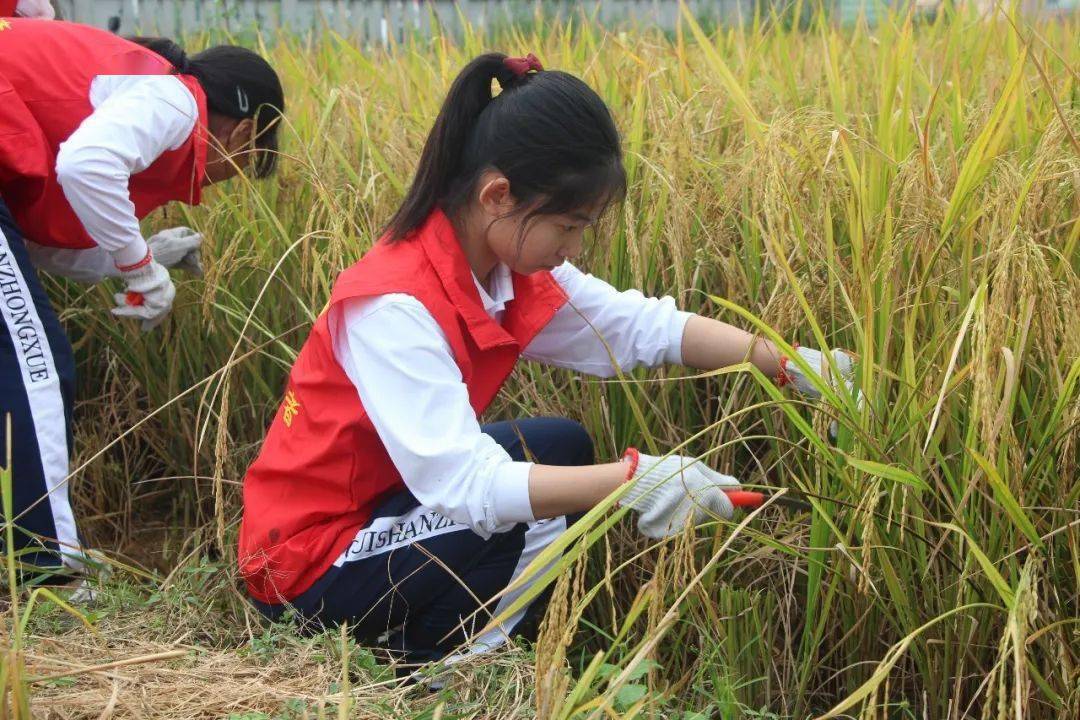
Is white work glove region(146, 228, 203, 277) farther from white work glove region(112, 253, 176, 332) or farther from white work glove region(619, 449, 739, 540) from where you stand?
white work glove region(619, 449, 739, 540)

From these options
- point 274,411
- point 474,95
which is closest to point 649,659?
point 474,95

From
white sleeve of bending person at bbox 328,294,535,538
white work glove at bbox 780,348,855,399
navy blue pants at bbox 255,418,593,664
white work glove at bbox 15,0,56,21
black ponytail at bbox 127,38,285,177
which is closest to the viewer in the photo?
white sleeve of bending person at bbox 328,294,535,538

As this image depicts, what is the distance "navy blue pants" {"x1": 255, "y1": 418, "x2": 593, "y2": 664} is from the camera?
1.70 meters

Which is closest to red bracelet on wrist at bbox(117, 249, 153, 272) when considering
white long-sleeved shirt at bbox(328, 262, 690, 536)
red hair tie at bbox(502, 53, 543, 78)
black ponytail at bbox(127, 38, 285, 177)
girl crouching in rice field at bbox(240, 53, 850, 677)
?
black ponytail at bbox(127, 38, 285, 177)

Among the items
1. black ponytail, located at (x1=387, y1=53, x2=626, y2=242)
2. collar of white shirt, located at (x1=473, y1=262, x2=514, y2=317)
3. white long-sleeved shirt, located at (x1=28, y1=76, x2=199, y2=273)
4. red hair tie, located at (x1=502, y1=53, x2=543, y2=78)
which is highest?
red hair tie, located at (x1=502, y1=53, x2=543, y2=78)

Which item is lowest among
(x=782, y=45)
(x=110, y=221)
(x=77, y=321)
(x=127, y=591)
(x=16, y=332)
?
(x=127, y=591)

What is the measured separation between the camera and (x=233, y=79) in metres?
2.24

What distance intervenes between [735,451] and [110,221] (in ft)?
3.71

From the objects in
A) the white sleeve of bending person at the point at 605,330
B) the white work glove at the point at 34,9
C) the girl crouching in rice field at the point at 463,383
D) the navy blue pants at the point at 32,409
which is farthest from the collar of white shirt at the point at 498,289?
the white work glove at the point at 34,9

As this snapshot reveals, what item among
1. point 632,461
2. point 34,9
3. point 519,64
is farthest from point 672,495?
point 34,9

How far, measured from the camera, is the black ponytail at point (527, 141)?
154 cm

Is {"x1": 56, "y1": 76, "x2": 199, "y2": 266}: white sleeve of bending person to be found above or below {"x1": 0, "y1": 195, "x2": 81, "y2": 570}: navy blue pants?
above

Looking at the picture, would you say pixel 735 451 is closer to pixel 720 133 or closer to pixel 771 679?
pixel 771 679

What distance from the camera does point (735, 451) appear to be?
1.88 metres
